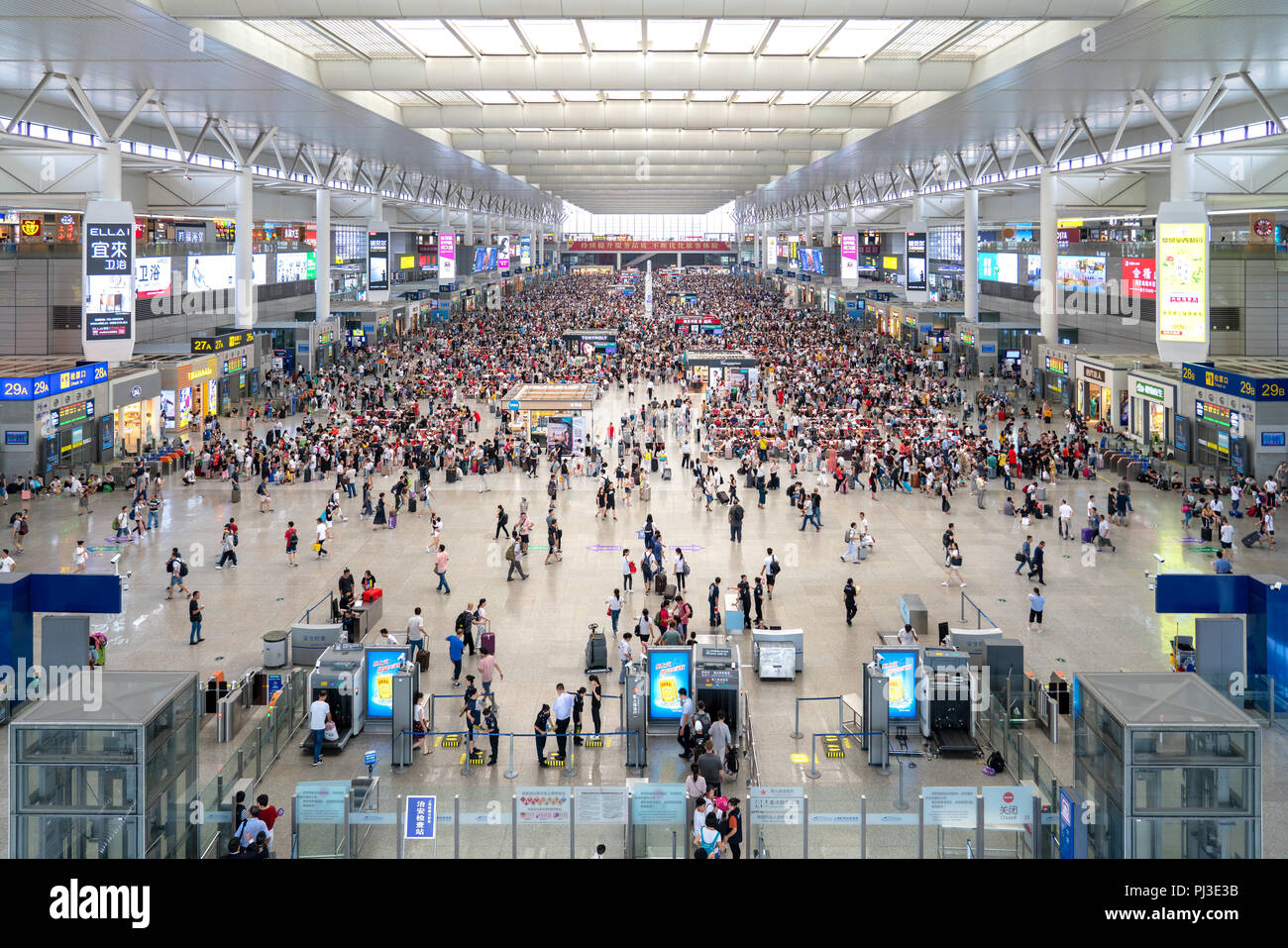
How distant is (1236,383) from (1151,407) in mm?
5454

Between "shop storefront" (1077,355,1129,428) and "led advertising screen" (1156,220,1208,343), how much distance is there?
21.0ft

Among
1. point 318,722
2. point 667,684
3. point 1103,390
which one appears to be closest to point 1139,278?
point 1103,390

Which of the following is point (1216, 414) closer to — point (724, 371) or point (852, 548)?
point (852, 548)

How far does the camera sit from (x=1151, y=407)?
33.5 metres

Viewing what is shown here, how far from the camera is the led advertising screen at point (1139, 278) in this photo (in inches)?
1644

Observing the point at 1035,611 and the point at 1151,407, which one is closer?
the point at 1035,611

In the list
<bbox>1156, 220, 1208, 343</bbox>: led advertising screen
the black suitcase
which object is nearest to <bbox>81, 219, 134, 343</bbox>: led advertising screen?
the black suitcase

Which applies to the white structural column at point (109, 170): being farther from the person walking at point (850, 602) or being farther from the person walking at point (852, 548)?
the person walking at point (850, 602)

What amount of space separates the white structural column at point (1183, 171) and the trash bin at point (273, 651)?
2583cm

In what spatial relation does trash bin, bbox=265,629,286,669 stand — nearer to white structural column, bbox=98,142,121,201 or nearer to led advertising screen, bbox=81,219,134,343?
led advertising screen, bbox=81,219,134,343

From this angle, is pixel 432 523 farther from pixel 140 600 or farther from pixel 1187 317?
pixel 1187 317

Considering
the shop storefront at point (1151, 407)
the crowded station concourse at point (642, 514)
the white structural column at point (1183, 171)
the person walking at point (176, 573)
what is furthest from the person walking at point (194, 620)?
the shop storefront at point (1151, 407)
